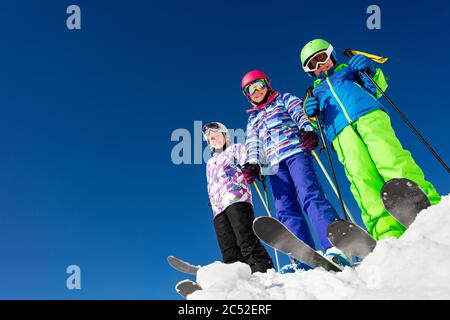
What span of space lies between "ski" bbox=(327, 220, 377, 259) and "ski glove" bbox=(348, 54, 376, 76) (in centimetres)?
296

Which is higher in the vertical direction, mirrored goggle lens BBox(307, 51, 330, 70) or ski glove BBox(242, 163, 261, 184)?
mirrored goggle lens BBox(307, 51, 330, 70)

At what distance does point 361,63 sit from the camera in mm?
4953

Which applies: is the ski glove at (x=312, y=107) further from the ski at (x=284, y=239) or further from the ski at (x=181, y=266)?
the ski at (x=181, y=266)

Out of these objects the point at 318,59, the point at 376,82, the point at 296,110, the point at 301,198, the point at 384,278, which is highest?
the point at 318,59

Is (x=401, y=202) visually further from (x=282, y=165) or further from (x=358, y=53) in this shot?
(x=358, y=53)

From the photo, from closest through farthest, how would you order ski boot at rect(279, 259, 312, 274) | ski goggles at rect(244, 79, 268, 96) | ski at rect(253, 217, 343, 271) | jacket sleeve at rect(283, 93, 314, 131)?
ski at rect(253, 217, 343, 271), ski boot at rect(279, 259, 312, 274), jacket sleeve at rect(283, 93, 314, 131), ski goggles at rect(244, 79, 268, 96)

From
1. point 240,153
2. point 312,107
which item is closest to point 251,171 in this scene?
point 240,153

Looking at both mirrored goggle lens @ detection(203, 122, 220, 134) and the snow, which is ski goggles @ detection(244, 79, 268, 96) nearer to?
mirrored goggle lens @ detection(203, 122, 220, 134)

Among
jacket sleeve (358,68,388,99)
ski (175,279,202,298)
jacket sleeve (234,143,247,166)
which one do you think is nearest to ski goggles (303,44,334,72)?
jacket sleeve (358,68,388,99)

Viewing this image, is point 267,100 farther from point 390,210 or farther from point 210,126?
point 390,210

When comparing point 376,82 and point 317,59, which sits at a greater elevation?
point 317,59

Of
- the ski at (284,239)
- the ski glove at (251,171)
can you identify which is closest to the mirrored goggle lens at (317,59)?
the ski glove at (251,171)

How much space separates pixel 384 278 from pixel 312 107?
3.37 m

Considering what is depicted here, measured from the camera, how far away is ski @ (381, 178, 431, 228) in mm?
2799
